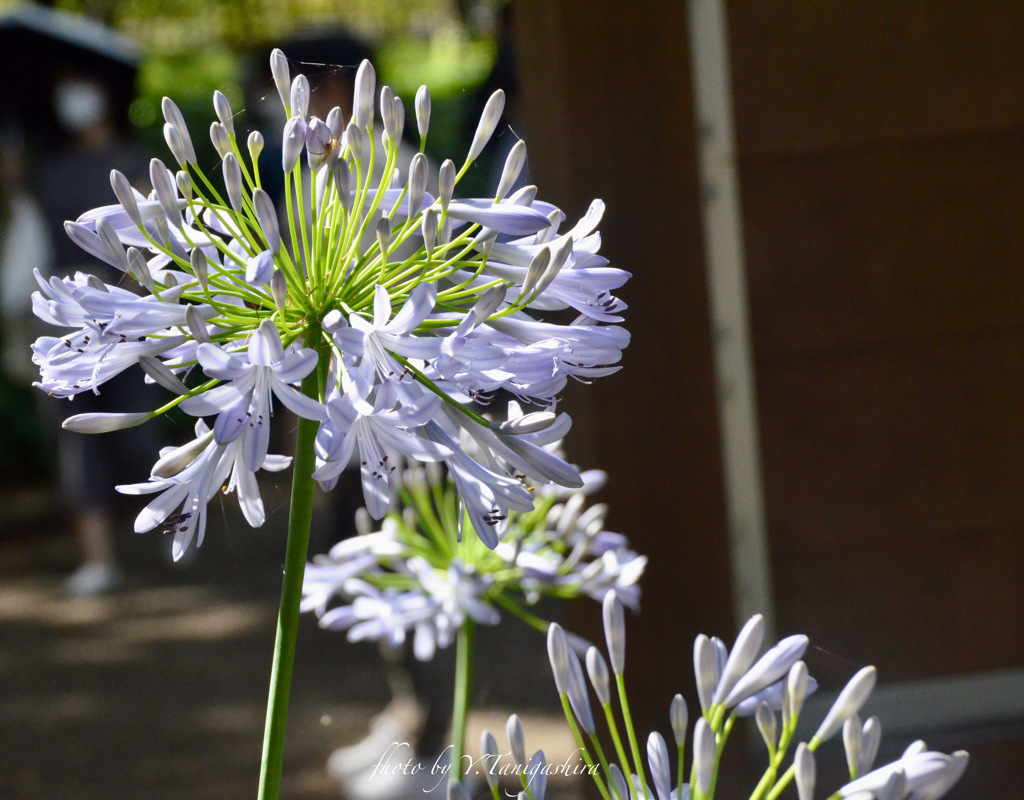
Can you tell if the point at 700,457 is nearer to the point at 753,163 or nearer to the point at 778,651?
the point at 753,163

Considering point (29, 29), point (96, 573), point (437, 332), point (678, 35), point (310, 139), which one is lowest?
point (96, 573)

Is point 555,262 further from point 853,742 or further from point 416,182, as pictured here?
point 853,742

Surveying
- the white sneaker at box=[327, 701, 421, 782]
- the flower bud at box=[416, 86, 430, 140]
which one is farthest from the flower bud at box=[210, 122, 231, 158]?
the white sneaker at box=[327, 701, 421, 782]

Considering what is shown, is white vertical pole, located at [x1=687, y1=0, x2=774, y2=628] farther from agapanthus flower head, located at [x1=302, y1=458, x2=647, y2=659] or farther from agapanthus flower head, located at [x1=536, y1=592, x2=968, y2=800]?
agapanthus flower head, located at [x1=536, y1=592, x2=968, y2=800]

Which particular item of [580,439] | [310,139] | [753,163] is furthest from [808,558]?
[310,139]

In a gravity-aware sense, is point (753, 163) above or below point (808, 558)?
above

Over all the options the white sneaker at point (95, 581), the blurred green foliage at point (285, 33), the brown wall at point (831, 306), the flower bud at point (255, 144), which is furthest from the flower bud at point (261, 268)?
the blurred green foliage at point (285, 33)
